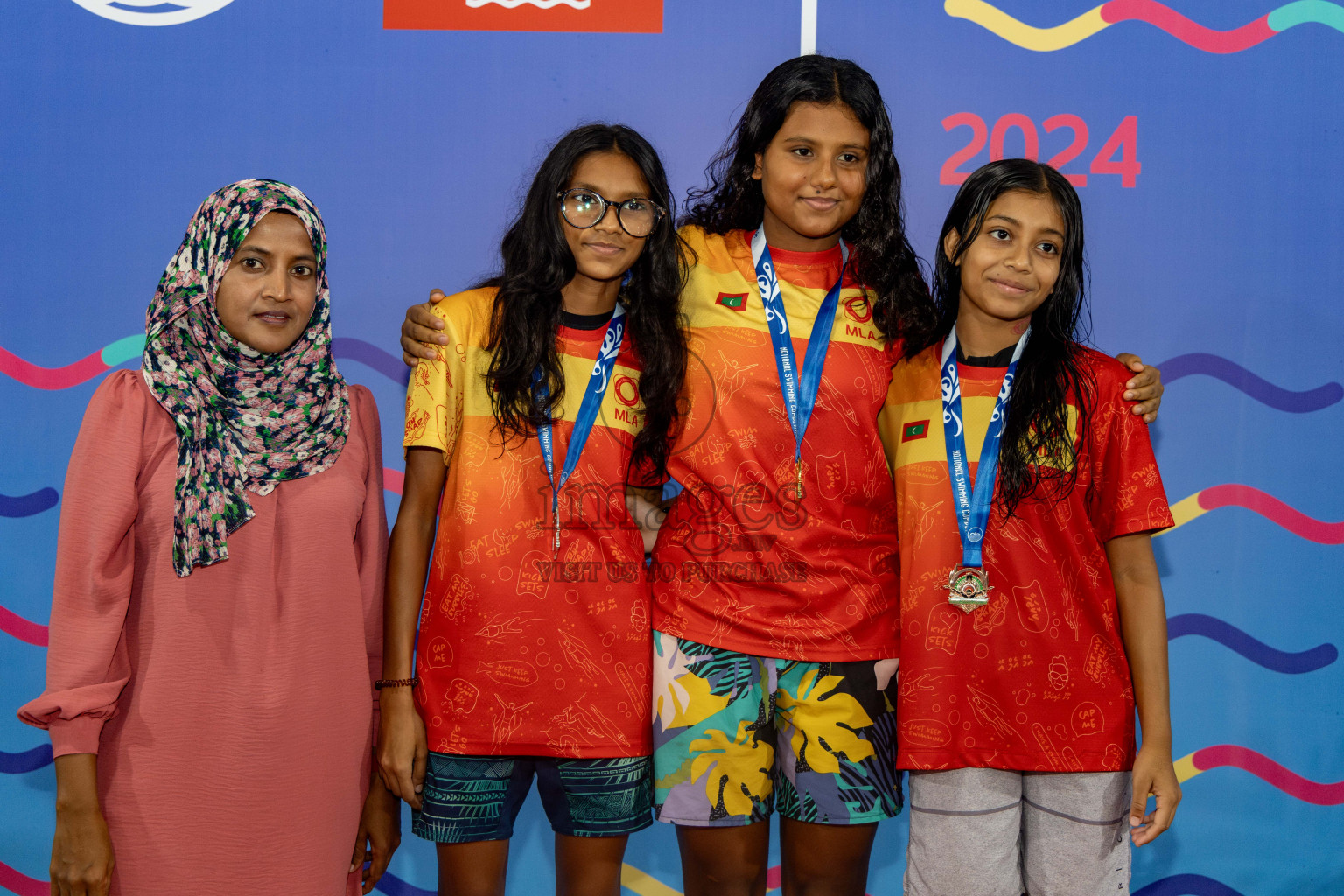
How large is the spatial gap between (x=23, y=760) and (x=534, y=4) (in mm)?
2828

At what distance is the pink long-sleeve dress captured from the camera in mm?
1576

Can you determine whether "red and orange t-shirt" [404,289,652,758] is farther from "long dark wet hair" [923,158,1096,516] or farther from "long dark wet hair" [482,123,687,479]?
"long dark wet hair" [923,158,1096,516]

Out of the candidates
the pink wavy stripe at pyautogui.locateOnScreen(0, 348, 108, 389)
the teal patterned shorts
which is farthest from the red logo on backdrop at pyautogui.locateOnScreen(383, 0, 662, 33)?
the teal patterned shorts

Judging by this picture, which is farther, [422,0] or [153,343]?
[422,0]

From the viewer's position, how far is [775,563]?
1898mm

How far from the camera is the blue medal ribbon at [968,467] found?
1.91m

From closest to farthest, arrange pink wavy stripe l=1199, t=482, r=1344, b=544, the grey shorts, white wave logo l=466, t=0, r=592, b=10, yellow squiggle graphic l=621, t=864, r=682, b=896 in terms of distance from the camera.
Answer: the grey shorts → white wave logo l=466, t=0, r=592, b=10 → pink wavy stripe l=1199, t=482, r=1344, b=544 → yellow squiggle graphic l=621, t=864, r=682, b=896

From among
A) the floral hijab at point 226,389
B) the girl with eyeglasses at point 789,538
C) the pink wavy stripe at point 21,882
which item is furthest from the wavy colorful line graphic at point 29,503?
the girl with eyeglasses at point 789,538

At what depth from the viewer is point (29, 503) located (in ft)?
9.48

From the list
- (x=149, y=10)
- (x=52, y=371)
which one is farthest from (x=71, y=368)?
(x=149, y=10)

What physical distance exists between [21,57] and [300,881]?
8.60 feet

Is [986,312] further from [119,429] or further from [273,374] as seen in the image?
[119,429]

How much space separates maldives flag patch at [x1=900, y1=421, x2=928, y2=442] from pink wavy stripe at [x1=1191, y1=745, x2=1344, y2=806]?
5.70 feet

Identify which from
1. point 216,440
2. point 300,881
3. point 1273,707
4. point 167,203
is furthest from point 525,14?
point 1273,707
